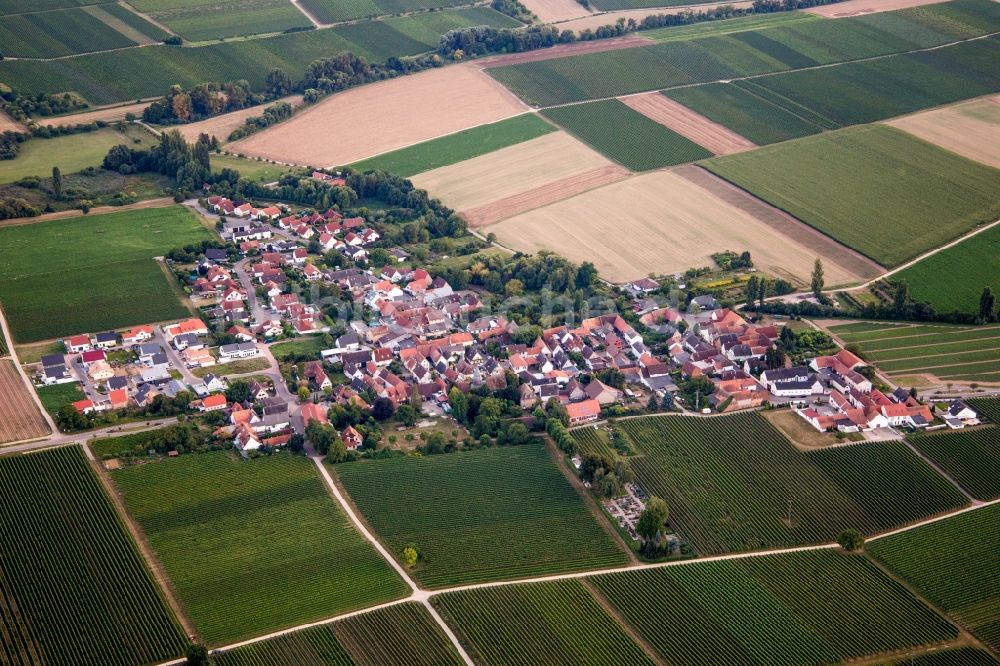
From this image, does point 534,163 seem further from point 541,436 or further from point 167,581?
point 167,581

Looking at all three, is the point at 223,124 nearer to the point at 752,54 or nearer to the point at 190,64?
the point at 190,64

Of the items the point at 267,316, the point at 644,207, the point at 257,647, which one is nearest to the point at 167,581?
the point at 257,647

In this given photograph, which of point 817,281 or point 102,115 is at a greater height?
point 817,281

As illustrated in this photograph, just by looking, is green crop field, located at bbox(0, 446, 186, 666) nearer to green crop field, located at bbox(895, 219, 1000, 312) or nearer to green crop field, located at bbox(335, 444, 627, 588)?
green crop field, located at bbox(335, 444, 627, 588)

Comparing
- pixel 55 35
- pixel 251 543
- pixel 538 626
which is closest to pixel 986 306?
pixel 538 626

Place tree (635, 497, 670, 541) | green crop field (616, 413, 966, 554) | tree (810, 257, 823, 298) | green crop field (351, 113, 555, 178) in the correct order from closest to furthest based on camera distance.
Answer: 1. tree (635, 497, 670, 541)
2. green crop field (616, 413, 966, 554)
3. tree (810, 257, 823, 298)
4. green crop field (351, 113, 555, 178)

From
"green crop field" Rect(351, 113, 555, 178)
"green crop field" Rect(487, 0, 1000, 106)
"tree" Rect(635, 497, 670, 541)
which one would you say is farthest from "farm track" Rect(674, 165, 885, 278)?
"tree" Rect(635, 497, 670, 541)
